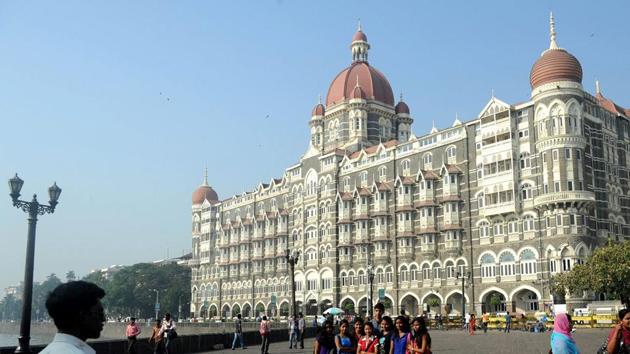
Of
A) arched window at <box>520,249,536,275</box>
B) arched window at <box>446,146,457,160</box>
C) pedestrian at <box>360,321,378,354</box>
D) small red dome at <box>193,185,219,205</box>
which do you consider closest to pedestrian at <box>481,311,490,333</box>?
arched window at <box>520,249,536,275</box>

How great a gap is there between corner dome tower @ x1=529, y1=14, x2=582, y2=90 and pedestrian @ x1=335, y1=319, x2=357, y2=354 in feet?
144

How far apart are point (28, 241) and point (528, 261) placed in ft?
138

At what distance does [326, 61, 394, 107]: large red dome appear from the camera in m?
75.7

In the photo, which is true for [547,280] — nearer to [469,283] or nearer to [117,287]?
[469,283]

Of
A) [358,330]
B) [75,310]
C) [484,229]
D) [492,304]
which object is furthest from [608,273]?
[75,310]

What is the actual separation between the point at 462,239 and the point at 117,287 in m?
71.5

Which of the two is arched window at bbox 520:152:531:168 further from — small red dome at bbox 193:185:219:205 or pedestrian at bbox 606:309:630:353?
small red dome at bbox 193:185:219:205

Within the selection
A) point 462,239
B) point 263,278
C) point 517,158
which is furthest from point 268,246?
point 517,158

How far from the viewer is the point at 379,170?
65.6m

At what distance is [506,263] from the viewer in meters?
52.8

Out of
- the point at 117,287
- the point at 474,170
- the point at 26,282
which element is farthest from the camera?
the point at 117,287

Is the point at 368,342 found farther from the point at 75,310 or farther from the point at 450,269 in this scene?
the point at 450,269

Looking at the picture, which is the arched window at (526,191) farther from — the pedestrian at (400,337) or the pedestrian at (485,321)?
the pedestrian at (400,337)

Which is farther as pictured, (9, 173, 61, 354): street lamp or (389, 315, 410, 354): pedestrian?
(9, 173, 61, 354): street lamp
